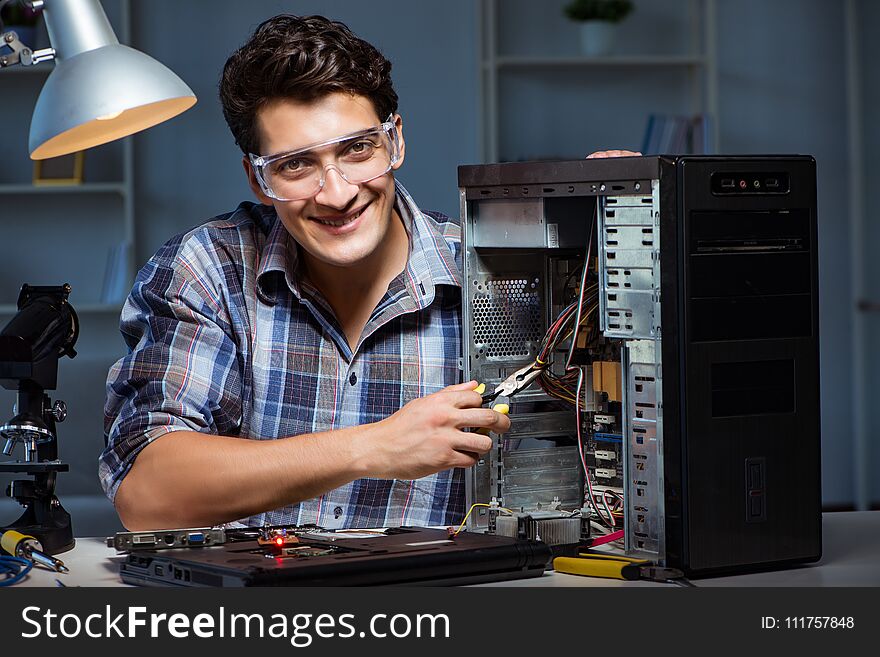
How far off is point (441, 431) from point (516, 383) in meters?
0.10

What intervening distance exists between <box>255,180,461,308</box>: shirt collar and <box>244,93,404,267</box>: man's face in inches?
3.2

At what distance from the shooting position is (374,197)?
156cm

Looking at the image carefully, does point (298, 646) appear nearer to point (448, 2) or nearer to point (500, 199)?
point (500, 199)

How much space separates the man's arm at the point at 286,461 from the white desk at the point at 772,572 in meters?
0.09

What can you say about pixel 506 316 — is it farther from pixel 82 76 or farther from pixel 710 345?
pixel 82 76

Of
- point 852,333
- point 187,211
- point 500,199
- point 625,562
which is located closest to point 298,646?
point 625,562

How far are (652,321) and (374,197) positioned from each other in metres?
0.58

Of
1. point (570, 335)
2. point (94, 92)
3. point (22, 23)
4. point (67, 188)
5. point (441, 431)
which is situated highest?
point (22, 23)

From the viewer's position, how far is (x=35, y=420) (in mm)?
1340

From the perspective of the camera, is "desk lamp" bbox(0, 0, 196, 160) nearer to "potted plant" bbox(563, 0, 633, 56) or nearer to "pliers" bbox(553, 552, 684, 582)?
"pliers" bbox(553, 552, 684, 582)

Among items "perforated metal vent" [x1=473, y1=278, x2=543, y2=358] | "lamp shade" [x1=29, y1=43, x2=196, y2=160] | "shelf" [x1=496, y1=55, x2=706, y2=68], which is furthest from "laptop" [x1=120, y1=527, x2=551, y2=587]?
"shelf" [x1=496, y1=55, x2=706, y2=68]

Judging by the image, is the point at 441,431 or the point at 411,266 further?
the point at 411,266

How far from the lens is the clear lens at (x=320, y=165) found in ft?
4.88

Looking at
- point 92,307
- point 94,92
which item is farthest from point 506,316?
point 92,307
